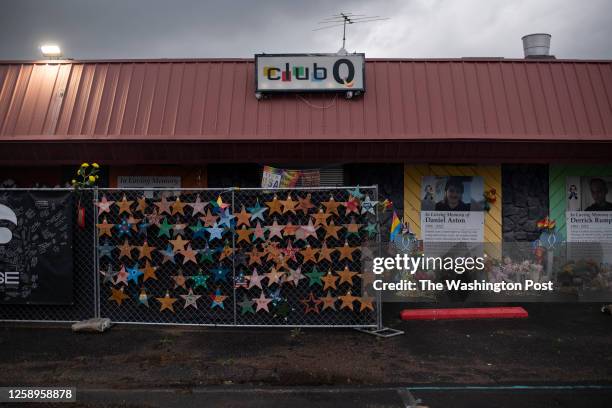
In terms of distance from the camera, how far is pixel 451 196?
11.6 m

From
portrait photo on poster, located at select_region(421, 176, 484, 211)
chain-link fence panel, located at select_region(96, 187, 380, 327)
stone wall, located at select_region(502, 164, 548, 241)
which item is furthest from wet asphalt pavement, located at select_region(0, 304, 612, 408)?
portrait photo on poster, located at select_region(421, 176, 484, 211)

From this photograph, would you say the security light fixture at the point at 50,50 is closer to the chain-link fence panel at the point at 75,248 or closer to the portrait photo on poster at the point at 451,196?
the chain-link fence panel at the point at 75,248

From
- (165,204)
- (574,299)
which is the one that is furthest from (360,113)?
(574,299)

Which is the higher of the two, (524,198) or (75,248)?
(524,198)

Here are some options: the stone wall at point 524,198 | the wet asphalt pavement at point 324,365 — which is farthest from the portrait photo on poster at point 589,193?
the wet asphalt pavement at point 324,365

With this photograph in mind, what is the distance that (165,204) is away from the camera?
8242 mm

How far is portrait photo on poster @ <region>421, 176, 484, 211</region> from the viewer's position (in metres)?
11.6

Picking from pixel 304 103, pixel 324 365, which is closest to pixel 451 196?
pixel 304 103

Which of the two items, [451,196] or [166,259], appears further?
[451,196]

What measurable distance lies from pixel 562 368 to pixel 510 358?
0.64 metres

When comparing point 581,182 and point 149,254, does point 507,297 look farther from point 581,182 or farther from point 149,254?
point 149,254

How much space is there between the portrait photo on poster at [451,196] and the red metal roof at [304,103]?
1.40m

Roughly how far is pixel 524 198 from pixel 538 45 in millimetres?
4020

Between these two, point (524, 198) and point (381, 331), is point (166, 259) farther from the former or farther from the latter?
point (524, 198)
